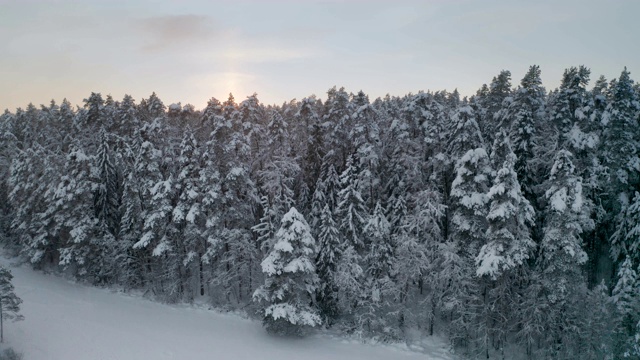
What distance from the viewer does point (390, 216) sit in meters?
32.8

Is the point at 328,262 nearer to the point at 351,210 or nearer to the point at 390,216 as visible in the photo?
the point at 351,210

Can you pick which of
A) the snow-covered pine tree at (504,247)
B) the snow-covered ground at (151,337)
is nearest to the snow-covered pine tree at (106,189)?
the snow-covered ground at (151,337)

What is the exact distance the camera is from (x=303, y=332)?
1190 inches

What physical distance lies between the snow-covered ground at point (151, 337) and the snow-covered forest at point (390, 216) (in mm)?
1542

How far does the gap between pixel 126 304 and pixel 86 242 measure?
7.66m

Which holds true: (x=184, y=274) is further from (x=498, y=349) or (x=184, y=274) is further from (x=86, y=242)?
(x=498, y=349)

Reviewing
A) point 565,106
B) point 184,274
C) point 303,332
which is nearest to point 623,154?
point 565,106

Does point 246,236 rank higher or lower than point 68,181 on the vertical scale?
lower

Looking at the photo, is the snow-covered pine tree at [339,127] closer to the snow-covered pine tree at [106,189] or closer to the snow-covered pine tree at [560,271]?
the snow-covered pine tree at [560,271]

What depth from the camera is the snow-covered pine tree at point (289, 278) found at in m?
28.5

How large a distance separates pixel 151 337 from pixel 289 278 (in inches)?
448

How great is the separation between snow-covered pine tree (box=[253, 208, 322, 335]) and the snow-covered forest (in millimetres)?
157

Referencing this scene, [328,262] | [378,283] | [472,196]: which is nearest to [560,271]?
[472,196]

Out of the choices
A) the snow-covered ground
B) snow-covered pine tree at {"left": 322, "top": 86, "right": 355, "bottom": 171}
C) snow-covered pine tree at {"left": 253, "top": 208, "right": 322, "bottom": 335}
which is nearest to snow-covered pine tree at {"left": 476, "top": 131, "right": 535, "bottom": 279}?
the snow-covered ground
